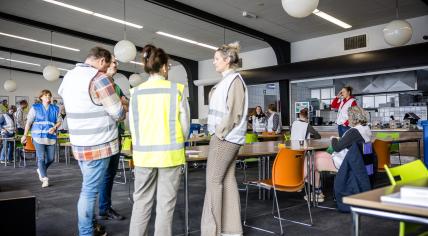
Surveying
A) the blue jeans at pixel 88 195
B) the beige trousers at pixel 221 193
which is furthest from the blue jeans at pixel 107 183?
the beige trousers at pixel 221 193

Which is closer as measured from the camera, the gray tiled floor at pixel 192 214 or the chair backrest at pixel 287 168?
the chair backrest at pixel 287 168

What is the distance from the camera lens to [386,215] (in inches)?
48.2

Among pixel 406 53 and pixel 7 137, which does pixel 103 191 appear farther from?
pixel 406 53

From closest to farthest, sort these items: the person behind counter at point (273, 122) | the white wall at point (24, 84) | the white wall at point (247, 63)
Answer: the person behind counter at point (273, 122), the white wall at point (247, 63), the white wall at point (24, 84)

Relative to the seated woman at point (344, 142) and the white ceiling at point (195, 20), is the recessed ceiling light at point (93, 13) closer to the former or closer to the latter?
the white ceiling at point (195, 20)

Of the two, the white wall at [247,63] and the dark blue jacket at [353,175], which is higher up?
the white wall at [247,63]

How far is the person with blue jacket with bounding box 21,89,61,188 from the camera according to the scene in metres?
5.34

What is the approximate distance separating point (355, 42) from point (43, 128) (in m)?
7.80

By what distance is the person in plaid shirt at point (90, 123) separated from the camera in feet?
8.33

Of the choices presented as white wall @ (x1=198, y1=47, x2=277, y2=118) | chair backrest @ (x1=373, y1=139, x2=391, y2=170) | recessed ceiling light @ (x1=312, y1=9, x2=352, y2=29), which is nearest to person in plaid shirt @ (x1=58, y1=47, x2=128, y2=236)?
chair backrest @ (x1=373, y1=139, x2=391, y2=170)

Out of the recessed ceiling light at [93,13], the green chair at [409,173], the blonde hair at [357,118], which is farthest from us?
the recessed ceiling light at [93,13]

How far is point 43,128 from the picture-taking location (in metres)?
5.37

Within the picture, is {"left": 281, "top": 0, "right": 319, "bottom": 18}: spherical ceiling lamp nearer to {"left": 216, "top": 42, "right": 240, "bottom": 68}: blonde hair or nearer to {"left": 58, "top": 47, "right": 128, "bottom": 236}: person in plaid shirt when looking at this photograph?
{"left": 216, "top": 42, "right": 240, "bottom": 68}: blonde hair

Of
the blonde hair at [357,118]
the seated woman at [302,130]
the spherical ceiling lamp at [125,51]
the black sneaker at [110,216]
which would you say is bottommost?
the black sneaker at [110,216]
